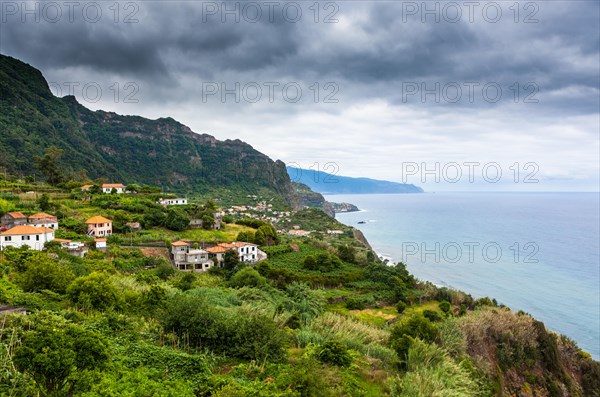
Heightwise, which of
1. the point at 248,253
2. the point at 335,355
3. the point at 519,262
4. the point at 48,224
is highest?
the point at 48,224

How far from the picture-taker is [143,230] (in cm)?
3556

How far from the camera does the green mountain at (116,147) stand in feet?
255

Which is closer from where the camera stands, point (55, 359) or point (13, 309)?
point (55, 359)

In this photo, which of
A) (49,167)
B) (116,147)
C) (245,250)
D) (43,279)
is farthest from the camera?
(116,147)

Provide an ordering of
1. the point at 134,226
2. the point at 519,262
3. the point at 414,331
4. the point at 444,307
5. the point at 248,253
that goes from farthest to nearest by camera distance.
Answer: the point at 519,262
the point at 134,226
the point at 248,253
the point at 444,307
the point at 414,331

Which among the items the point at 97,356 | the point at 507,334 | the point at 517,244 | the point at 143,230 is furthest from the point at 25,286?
the point at 517,244

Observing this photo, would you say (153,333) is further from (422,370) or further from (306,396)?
(422,370)

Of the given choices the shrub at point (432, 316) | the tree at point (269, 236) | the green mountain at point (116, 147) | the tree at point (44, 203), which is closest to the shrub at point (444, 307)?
the shrub at point (432, 316)

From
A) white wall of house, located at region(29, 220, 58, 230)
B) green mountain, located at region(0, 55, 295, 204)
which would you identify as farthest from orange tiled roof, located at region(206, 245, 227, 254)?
green mountain, located at region(0, 55, 295, 204)

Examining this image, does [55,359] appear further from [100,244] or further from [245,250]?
[245,250]

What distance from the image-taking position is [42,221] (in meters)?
28.7

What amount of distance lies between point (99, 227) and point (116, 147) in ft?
346

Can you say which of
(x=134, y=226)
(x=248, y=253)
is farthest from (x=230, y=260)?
(x=134, y=226)

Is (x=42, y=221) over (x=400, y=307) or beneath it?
over
